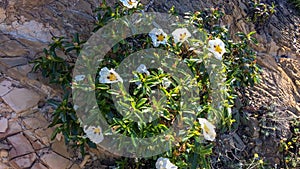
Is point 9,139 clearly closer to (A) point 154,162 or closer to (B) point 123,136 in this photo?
(B) point 123,136

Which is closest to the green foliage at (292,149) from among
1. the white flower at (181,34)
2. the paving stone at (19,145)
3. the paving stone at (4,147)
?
the white flower at (181,34)

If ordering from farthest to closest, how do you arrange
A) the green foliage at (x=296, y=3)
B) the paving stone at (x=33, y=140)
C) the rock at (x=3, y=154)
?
the green foliage at (x=296, y=3) < the paving stone at (x=33, y=140) < the rock at (x=3, y=154)

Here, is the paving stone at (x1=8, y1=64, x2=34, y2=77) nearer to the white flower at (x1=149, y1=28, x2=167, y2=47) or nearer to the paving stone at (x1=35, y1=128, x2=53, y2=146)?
the paving stone at (x1=35, y1=128, x2=53, y2=146)

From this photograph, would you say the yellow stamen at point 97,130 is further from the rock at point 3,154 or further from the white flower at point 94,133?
the rock at point 3,154

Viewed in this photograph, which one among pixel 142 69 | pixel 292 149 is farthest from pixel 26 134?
pixel 292 149

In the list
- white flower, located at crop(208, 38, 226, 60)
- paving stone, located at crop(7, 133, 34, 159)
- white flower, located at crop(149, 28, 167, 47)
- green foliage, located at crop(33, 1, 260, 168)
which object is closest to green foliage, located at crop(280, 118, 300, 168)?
green foliage, located at crop(33, 1, 260, 168)

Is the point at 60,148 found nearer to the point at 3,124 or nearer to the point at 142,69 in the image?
the point at 3,124

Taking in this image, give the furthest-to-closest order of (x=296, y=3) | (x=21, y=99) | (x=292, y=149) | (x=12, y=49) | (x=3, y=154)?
(x=296, y=3), (x=292, y=149), (x=12, y=49), (x=21, y=99), (x=3, y=154)
